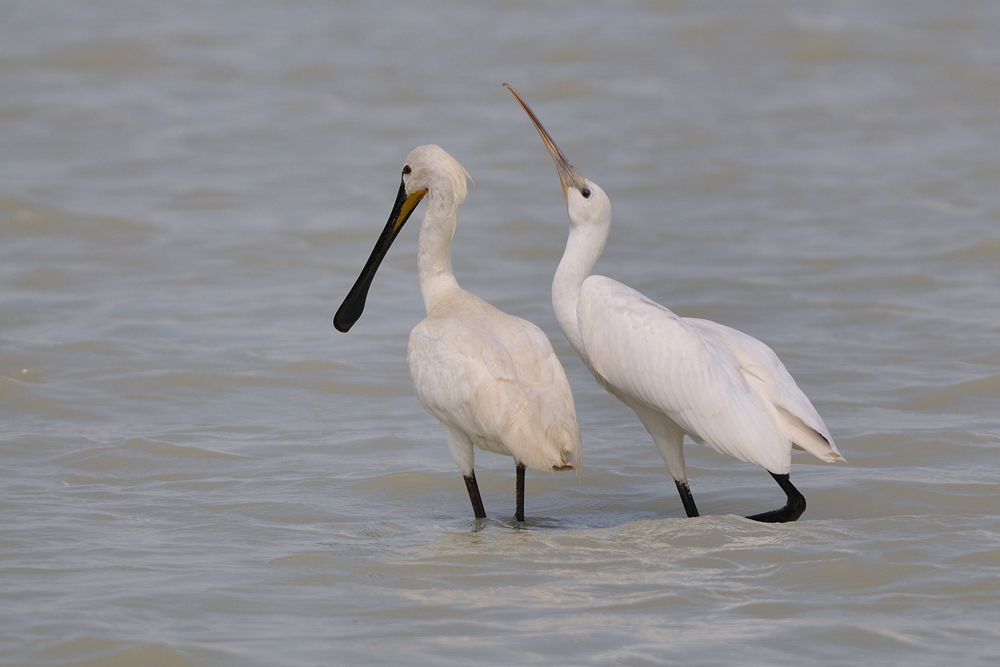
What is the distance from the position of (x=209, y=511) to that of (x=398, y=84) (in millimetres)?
11761

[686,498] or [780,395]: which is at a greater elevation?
[780,395]

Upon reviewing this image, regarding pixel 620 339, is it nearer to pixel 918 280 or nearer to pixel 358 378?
pixel 358 378

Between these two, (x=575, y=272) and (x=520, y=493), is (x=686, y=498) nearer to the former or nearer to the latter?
(x=520, y=493)

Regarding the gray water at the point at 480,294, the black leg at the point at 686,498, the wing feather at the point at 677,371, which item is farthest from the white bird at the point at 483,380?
the black leg at the point at 686,498

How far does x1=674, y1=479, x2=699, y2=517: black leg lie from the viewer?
6.66 meters

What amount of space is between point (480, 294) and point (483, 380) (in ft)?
16.6

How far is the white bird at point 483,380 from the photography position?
6320mm

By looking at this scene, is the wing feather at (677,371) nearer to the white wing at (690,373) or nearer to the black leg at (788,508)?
the white wing at (690,373)

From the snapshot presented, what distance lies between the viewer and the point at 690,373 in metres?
6.41

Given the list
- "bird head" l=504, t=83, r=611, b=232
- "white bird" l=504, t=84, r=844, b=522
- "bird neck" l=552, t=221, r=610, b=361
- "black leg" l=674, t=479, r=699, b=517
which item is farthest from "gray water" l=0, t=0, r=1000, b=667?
"bird head" l=504, t=83, r=611, b=232

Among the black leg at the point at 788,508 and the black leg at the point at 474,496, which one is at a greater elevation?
the black leg at the point at 788,508

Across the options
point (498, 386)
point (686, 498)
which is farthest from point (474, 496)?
point (686, 498)

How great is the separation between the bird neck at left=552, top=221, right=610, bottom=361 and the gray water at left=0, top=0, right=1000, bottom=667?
97cm

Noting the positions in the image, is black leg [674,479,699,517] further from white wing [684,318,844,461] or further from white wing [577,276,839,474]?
white wing [684,318,844,461]
